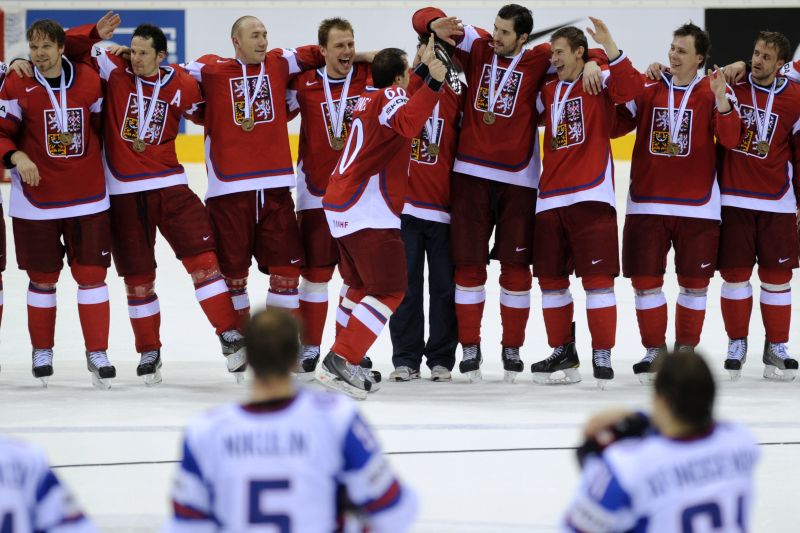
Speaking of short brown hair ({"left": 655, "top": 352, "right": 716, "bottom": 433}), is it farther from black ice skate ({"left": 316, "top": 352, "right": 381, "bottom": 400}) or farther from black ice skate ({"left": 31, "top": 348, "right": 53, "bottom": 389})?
black ice skate ({"left": 31, "top": 348, "right": 53, "bottom": 389})

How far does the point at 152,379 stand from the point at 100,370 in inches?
10.3

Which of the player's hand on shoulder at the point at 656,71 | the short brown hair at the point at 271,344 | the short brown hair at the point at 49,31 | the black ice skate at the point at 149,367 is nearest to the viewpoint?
the short brown hair at the point at 271,344

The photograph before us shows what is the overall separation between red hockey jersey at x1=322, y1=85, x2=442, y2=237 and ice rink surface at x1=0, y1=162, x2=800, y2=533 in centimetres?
78

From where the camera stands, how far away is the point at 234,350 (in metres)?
5.56

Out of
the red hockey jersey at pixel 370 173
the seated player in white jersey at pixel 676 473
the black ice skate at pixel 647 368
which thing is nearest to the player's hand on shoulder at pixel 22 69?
the red hockey jersey at pixel 370 173

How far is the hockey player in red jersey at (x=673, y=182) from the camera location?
5641 mm

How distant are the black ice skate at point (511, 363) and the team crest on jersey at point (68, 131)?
7.13ft

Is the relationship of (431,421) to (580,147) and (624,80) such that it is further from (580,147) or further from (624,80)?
(624,80)

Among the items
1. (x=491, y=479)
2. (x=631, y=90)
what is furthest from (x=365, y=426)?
(x=631, y=90)

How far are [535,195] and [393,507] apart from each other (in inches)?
147

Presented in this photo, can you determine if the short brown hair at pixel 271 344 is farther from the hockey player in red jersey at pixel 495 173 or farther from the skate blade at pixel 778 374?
the skate blade at pixel 778 374

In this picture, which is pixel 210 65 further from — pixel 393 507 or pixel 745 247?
pixel 393 507

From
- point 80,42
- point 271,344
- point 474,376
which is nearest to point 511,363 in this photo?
point 474,376

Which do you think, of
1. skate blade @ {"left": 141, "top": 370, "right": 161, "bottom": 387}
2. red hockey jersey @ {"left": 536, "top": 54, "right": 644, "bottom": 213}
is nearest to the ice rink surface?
skate blade @ {"left": 141, "top": 370, "right": 161, "bottom": 387}
